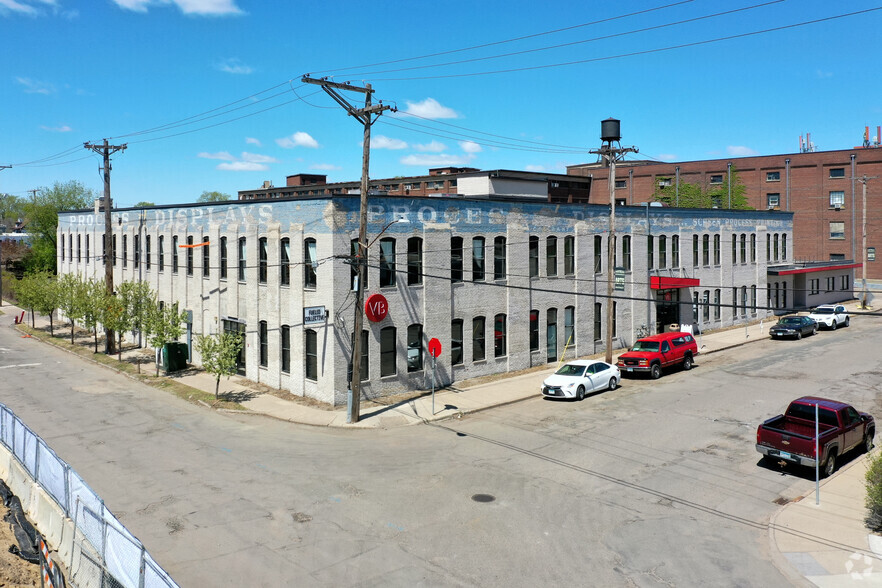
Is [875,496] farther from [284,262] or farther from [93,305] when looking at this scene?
[93,305]

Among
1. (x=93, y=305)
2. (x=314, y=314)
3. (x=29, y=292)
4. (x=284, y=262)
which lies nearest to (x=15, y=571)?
(x=314, y=314)

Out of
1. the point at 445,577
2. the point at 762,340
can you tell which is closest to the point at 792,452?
the point at 445,577

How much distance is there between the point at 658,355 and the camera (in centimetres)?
3153

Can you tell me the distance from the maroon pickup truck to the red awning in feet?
68.7

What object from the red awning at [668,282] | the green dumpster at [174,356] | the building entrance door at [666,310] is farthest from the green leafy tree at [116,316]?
the building entrance door at [666,310]

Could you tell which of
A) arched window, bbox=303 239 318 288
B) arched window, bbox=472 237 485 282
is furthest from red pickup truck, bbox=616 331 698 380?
arched window, bbox=303 239 318 288

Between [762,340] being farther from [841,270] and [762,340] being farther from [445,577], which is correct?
[445,577]

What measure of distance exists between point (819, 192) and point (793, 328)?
1509 inches

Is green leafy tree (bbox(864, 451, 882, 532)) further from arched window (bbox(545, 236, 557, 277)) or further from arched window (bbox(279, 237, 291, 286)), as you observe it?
arched window (bbox(279, 237, 291, 286))

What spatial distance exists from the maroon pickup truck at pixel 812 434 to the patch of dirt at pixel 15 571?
58.0 feet

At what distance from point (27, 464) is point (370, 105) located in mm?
14620

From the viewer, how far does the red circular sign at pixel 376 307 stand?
26.1 m

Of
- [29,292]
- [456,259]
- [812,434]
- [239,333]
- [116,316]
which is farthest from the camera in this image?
[29,292]

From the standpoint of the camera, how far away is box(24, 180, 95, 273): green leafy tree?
76938 millimetres
